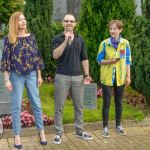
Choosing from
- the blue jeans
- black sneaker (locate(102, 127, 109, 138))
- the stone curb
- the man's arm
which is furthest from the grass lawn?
the man's arm

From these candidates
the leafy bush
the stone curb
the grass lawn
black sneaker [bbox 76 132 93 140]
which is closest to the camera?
black sneaker [bbox 76 132 93 140]

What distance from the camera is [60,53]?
6.23 metres

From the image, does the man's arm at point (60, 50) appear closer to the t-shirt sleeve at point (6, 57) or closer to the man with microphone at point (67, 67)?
the man with microphone at point (67, 67)

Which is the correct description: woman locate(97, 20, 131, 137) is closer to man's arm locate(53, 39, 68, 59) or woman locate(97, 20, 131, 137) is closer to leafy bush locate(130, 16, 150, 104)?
man's arm locate(53, 39, 68, 59)

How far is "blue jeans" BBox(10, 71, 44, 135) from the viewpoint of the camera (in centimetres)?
613

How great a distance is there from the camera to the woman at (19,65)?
19.9 ft

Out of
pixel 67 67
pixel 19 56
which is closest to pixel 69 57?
pixel 67 67

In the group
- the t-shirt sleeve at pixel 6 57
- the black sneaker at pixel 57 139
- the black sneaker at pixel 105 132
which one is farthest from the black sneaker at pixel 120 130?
the t-shirt sleeve at pixel 6 57

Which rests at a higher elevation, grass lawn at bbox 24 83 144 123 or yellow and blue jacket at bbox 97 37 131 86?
yellow and blue jacket at bbox 97 37 131 86

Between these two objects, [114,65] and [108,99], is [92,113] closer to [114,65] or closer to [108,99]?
[108,99]

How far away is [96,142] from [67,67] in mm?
1279

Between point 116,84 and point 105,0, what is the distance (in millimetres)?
3538

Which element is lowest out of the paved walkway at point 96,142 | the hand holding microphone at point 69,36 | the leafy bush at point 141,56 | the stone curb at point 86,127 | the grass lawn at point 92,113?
the paved walkway at point 96,142

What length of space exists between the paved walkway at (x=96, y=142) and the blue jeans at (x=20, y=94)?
34 cm
